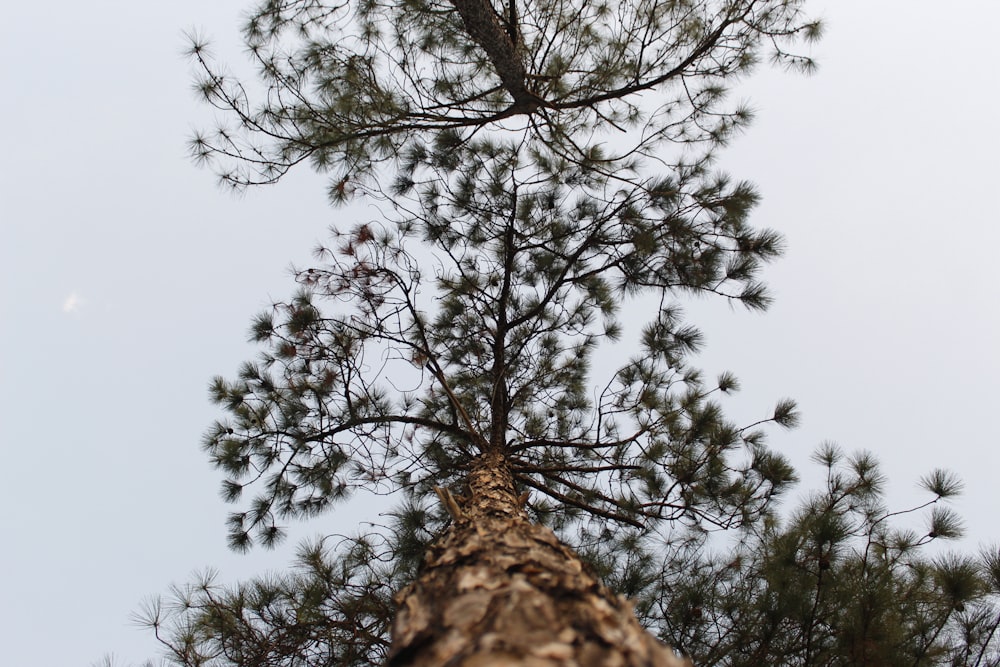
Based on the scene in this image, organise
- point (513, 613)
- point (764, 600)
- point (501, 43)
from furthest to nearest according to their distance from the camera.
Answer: point (501, 43)
point (764, 600)
point (513, 613)

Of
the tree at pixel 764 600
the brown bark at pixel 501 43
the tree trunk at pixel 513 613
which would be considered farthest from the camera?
the brown bark at pixel 501 43

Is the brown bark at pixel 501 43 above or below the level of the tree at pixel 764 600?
above

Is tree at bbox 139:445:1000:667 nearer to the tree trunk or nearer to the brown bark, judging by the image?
the tree trunk

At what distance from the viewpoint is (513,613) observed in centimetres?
128

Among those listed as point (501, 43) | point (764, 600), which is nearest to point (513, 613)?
point (764, 600)

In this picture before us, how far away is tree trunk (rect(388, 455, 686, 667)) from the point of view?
112cm

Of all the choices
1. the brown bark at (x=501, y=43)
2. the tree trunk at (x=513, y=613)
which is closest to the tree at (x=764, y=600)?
the tree trunk at (x=513, y=613)

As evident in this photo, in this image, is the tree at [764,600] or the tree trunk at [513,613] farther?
the tree at [764,600]

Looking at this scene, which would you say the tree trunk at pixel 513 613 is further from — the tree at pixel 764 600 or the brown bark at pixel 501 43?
the brown bark at pixel 501 43

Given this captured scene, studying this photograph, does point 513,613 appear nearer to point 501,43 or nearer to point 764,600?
point 764,600

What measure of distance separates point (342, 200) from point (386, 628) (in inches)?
120

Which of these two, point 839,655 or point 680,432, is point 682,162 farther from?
point 839,655

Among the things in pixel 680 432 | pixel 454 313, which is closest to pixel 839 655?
pixel 680 432

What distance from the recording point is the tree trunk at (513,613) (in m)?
1.12
